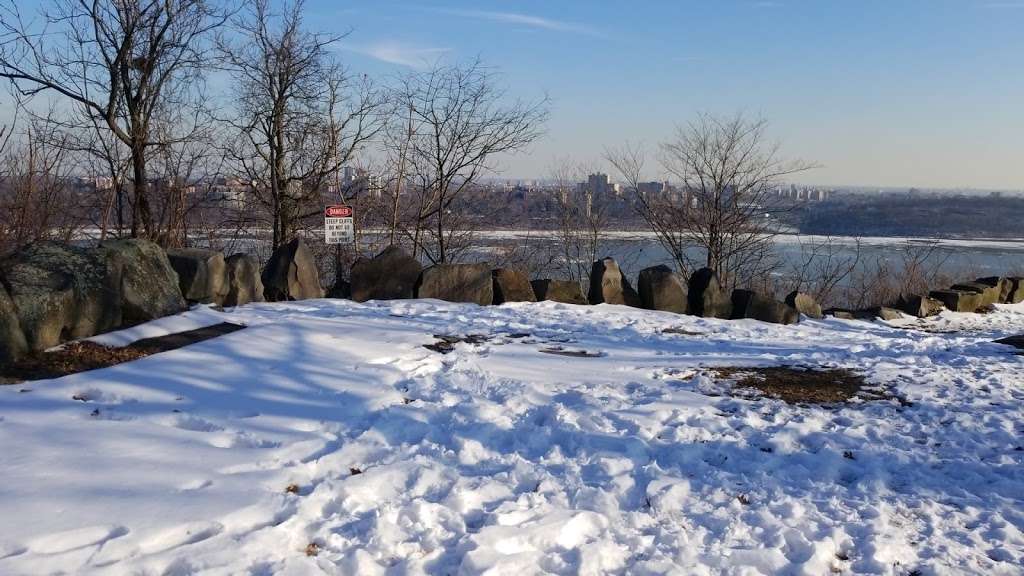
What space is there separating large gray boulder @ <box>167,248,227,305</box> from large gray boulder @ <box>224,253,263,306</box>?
0.16 m

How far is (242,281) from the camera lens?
9508mm

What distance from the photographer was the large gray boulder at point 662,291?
11.3 meters

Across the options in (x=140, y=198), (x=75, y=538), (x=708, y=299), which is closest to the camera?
(x=75, y=538)

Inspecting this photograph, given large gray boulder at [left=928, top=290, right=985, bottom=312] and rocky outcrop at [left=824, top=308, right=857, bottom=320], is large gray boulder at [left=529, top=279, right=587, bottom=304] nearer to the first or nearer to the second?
rocky outcrop at [left=824, top=308, right=857, bottom=320]

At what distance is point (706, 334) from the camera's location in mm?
9086

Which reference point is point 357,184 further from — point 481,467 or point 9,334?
point 481,467

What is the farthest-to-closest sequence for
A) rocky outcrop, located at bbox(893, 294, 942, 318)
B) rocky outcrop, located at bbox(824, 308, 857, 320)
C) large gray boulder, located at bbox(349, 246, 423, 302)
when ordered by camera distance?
1. rocky outcrop, located at bbox(893, 294, 942, 318)
2. rocky outcrop, located at bbox(824, 308, 857, 320)
3. large gray boulder, located at bbox(349, 246, 423, 302)

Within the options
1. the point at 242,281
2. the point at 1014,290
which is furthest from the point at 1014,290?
the point at 242,281

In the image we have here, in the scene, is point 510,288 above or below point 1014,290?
above

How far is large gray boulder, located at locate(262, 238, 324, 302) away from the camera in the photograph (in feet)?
34.1

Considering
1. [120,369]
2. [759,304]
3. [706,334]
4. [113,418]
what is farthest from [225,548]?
[759,304]

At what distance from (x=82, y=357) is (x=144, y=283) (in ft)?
5.31

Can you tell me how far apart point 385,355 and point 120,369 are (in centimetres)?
213

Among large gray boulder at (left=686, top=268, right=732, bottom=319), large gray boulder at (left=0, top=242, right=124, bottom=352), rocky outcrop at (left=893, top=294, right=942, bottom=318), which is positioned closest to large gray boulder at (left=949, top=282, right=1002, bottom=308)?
rocky outcrop at (left=893, top=294, right=942, bottom=318)
